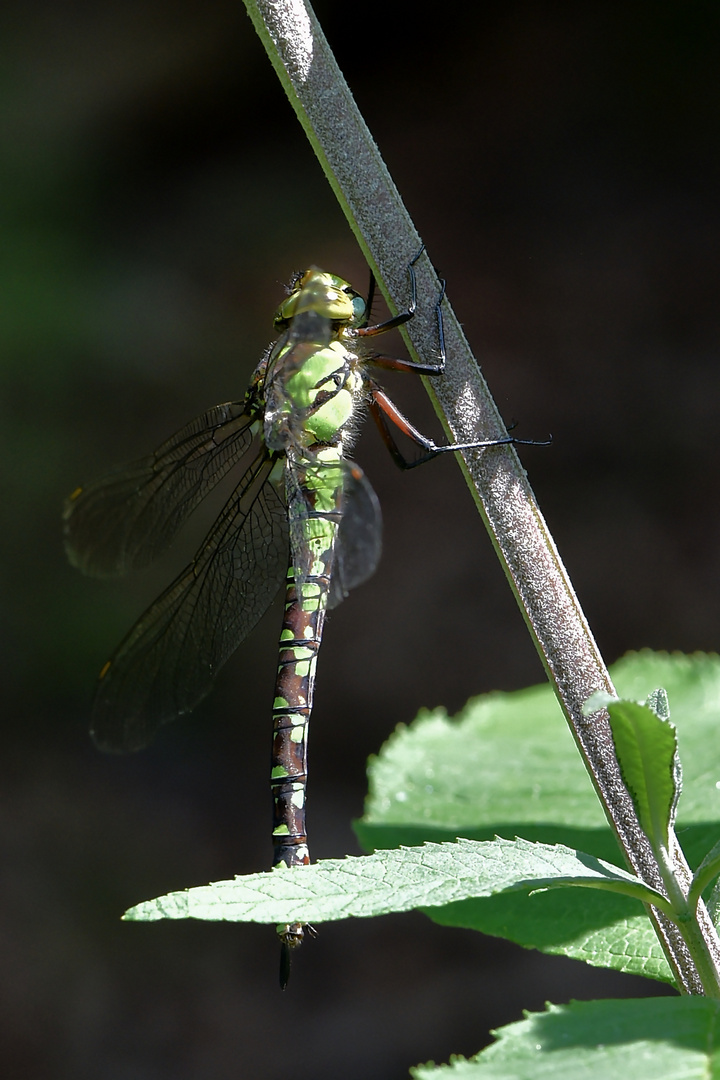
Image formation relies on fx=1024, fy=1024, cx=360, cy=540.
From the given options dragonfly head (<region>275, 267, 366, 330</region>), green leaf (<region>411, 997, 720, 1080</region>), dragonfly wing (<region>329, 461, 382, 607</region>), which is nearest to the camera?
green leaf (<region>411, 997, 720, 1080</region>)

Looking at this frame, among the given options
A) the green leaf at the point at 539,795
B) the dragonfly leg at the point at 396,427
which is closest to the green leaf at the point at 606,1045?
the green leaf at the point at 539,795

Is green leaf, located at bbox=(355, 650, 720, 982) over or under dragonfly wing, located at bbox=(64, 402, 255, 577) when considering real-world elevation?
under

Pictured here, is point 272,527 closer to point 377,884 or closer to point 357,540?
point 357,540

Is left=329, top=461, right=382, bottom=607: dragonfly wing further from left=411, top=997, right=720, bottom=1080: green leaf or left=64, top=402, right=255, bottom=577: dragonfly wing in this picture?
left=411, top=997, right=720, bottom=1080: green leaf

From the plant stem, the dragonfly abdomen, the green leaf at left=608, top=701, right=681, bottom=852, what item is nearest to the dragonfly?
the dragonfly abdomen

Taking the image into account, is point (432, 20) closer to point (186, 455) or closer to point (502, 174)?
point (502, 174)

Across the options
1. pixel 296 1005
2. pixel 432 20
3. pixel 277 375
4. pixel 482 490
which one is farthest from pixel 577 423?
pixel 482 490

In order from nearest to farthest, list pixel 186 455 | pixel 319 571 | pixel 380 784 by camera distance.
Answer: pixel 380 784, pixel 319 571, pixel 186 455
